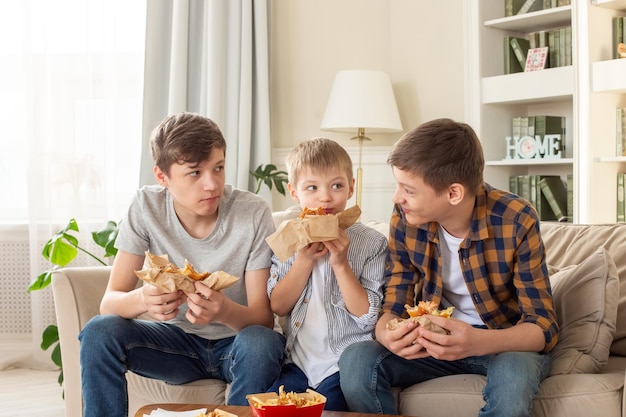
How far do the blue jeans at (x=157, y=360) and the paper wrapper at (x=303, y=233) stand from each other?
0.23m

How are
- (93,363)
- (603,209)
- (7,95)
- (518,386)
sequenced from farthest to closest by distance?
(7,95)
(603,209)
(93,363)
(518,386)

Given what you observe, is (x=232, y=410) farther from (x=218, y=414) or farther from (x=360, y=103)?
(x=360, y=103)

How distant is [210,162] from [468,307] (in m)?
0.78

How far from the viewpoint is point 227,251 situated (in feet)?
7.56

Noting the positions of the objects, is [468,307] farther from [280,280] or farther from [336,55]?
[336,55]

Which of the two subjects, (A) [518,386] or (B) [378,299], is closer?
(A) [518,386]

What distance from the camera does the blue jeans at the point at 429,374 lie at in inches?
73.1

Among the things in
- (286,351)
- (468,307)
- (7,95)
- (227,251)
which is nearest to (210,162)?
(227,251)

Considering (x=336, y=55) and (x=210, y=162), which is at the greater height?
(x=336, y=55)

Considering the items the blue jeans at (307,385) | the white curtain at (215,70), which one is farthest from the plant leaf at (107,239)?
the blue jeans at (307,385)

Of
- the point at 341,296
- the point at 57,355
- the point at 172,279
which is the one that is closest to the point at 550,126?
the point at 341,296

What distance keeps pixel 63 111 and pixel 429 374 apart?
2.76 metres

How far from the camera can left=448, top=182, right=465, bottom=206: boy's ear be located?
6.74 ft

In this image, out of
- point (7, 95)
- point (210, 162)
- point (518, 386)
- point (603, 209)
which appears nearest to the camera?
point (518, 386)
